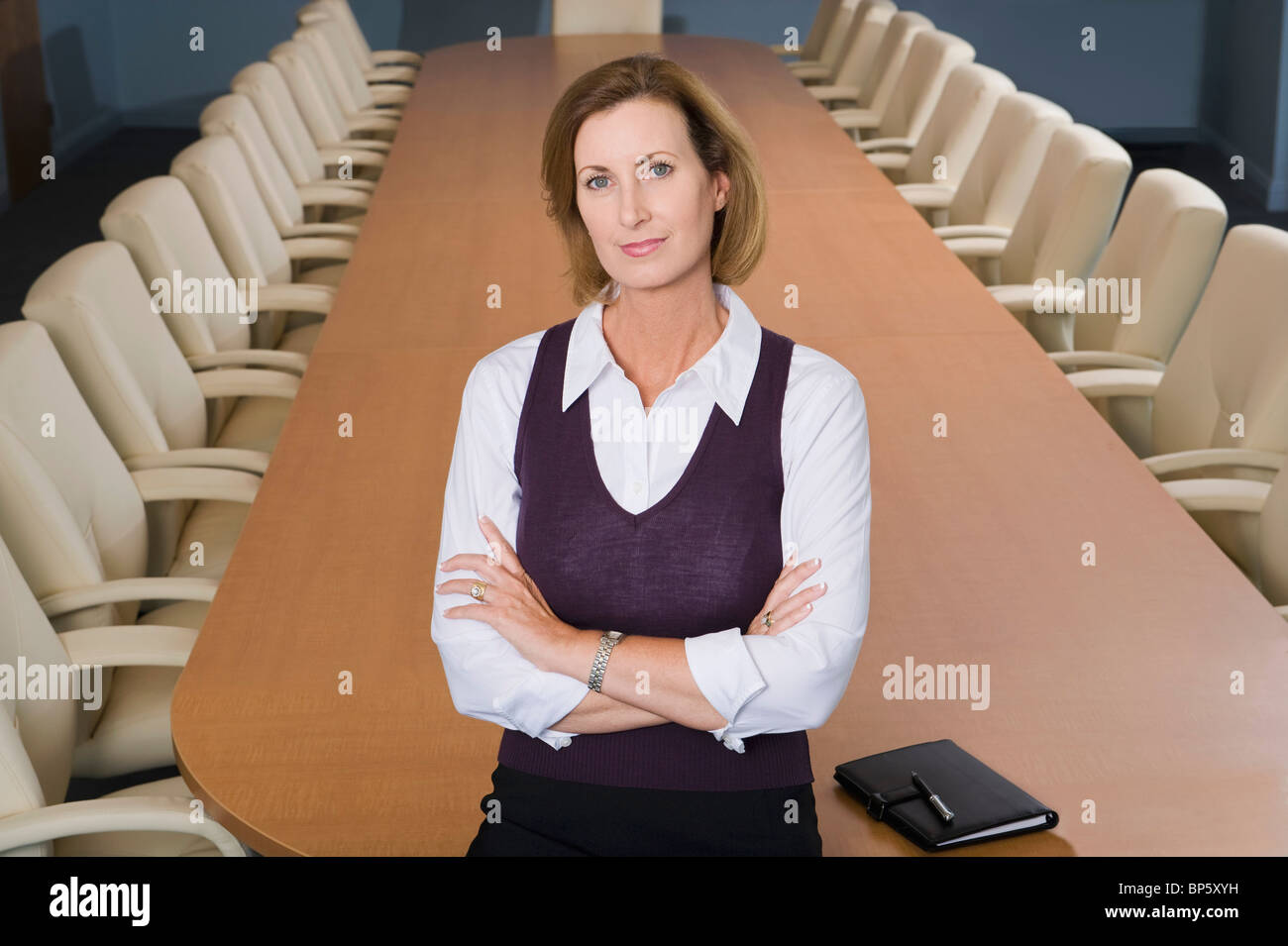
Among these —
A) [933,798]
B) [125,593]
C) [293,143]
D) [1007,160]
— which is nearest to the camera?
[933,798]

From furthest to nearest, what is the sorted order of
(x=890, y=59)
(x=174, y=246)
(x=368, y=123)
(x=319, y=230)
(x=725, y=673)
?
(x=890, y=59), (x=368, y=123), (x=319, y=230), (x=174, y=246), (x=725, y=673)

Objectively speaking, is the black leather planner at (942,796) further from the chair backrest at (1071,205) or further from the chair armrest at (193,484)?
the chair backrest at (1071,205)

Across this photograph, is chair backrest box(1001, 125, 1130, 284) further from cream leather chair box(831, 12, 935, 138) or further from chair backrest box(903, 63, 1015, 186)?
cream leather chair box(831, 12, 935, 138)

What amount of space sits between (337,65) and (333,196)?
2.02 meters

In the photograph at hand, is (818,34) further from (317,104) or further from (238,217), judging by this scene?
(238,217)

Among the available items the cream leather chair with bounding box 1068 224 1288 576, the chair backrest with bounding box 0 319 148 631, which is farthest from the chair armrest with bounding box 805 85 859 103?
the chair backrest with bounding box 0 319 148 631

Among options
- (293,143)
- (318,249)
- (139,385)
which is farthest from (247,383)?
(293,143)

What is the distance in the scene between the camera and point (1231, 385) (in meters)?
3.09

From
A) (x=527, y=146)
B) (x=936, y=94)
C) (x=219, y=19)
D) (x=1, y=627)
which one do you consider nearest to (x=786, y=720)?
(x=1, y=627)

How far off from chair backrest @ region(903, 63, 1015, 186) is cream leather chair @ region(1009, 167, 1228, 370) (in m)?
1.50

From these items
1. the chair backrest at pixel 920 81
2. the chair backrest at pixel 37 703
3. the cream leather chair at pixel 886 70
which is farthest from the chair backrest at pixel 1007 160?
the chair backrest at pixel 37 703

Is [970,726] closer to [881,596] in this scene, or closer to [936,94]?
[881,596]

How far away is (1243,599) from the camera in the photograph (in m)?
2.15
